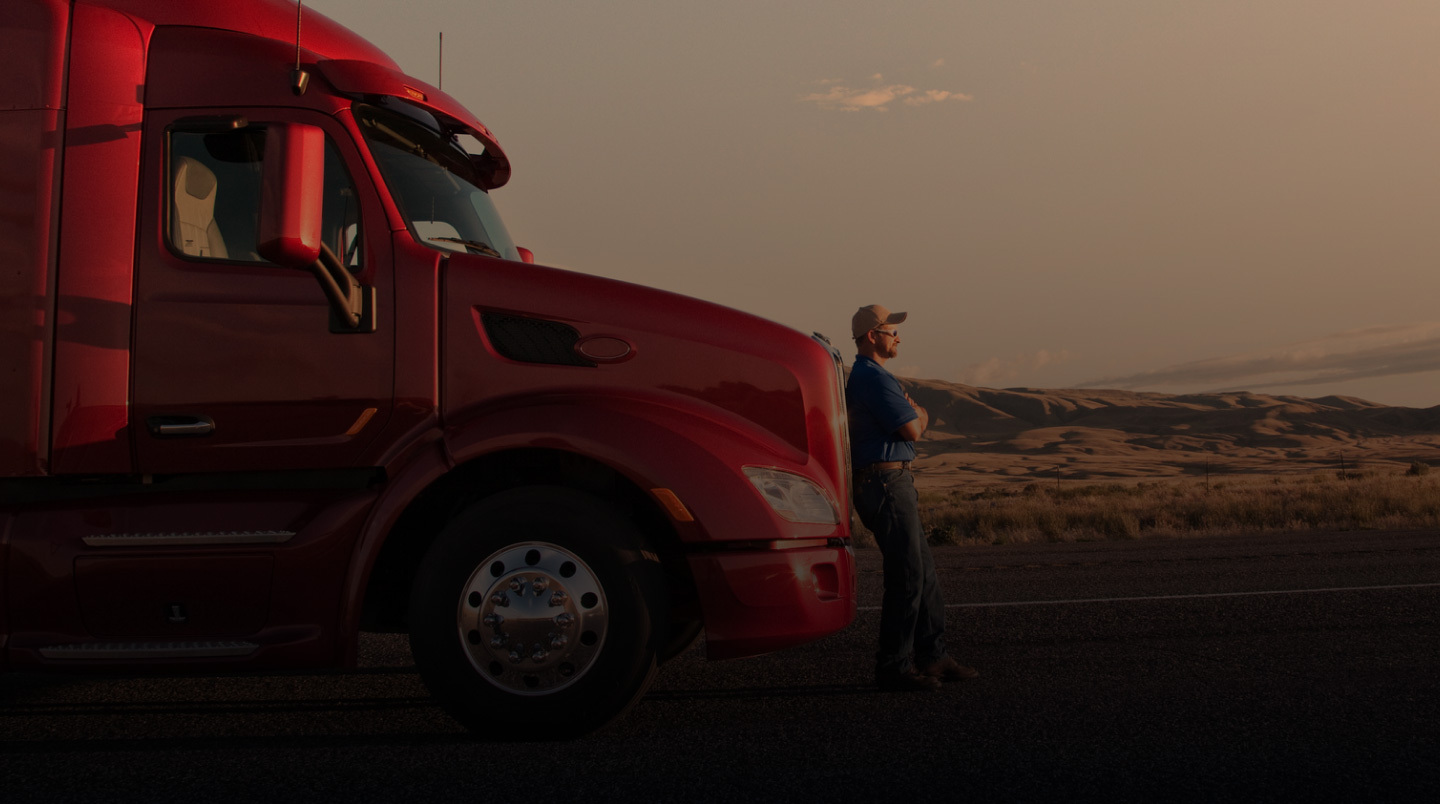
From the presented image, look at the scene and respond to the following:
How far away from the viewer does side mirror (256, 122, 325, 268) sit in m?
3.69

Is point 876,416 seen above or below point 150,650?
above

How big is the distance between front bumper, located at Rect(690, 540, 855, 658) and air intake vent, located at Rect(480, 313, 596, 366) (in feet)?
3.05

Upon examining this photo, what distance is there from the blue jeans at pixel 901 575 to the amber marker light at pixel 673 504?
1.25m

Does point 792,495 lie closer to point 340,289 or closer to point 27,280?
point 340,289

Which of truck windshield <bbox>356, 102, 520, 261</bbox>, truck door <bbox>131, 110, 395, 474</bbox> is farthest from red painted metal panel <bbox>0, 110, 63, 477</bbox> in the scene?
truck windshield <bbox>356, 102, 520, 261</bbox>

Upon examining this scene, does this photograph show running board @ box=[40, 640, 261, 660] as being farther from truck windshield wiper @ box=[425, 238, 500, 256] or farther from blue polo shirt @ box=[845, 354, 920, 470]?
blue polo shirt @ box=[845, 354, 920, 470]

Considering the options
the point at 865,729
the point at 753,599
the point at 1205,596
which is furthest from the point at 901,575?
the point at 1205,596

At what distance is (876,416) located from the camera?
16.7ft

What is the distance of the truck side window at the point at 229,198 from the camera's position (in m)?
4.15

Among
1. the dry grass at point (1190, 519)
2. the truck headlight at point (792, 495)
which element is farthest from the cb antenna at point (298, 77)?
the dry grass at point (1190, 519)

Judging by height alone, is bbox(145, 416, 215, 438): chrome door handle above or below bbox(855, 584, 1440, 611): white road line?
above

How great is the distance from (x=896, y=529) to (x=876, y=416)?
1.80 ft

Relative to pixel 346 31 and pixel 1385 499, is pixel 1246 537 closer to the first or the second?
pixel 1385 499

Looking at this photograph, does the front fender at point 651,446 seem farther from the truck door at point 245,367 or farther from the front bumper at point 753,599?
the truck door at point 245,367
